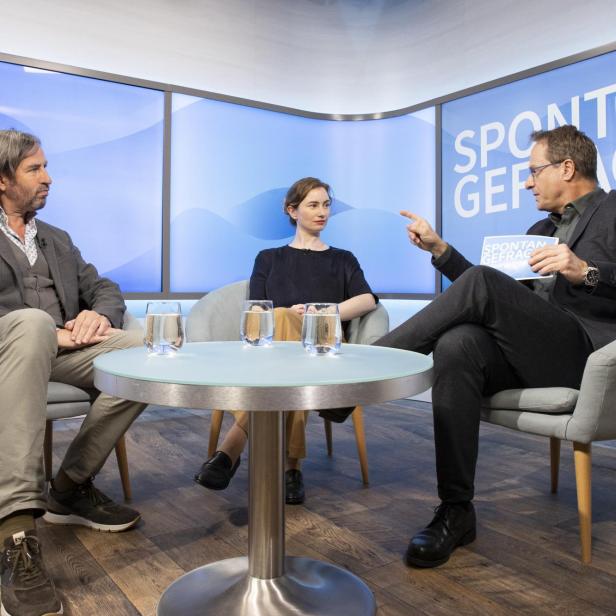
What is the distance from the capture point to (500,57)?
3732mm

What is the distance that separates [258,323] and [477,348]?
0.66 m

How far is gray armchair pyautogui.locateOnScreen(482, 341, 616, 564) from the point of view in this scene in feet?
5.23

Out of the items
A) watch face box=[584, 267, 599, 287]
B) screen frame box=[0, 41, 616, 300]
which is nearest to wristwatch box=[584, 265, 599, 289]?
watch face box=[584, 267, 599, 287]

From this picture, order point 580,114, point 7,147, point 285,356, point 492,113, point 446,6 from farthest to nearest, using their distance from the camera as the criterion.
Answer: point 446,6
point 492,113
point 580,114
point 7,147
point 285,356

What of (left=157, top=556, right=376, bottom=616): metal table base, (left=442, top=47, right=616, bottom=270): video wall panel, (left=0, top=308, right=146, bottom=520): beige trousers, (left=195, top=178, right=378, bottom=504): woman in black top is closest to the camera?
(left=157, top=556, right=376, bottom=616): metal table base

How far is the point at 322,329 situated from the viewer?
53.9 inches

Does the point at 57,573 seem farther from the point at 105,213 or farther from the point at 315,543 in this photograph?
the point at 105,213

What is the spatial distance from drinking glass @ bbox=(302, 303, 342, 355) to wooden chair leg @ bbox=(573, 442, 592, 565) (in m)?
0.81

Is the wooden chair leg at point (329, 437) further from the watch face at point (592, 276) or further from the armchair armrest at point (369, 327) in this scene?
the watch face at point (592, 276)

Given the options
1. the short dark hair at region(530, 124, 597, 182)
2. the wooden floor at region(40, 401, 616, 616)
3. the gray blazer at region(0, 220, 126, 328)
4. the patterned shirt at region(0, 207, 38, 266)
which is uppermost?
the short dark hair at region(530, 124, 597, 182)

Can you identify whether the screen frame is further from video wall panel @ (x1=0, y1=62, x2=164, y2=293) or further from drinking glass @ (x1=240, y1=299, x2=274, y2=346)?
drinking glass @ (x1=240, y1=299, x2=274, y2=346)

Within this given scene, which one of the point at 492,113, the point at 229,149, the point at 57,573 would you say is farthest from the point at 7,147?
the point at 492,113

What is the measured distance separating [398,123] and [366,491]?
289cm

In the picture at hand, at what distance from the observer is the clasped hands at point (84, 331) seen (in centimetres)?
194
